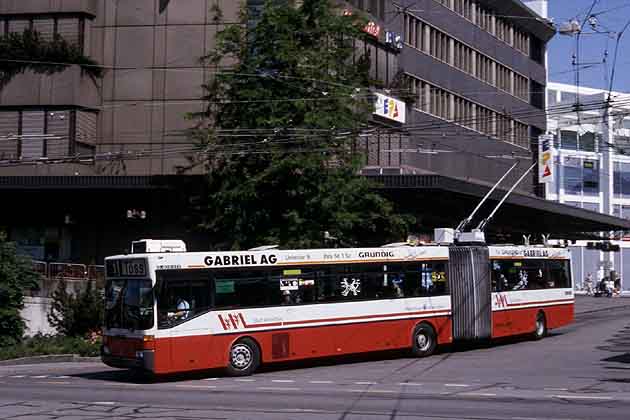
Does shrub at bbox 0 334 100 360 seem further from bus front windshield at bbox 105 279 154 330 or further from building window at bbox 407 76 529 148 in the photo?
building window at bbox 407 76 529 148

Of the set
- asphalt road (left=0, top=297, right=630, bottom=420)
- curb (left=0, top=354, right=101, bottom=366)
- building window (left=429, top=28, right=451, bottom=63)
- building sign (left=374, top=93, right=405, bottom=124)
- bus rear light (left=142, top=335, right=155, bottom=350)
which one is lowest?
curb (left=0, top=354, right=101, bottom=366)

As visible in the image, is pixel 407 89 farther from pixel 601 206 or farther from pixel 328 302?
pixel 601 206

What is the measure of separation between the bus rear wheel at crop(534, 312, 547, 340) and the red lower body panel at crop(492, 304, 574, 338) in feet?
0.44

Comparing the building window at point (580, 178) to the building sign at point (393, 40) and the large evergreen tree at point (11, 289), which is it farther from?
the large evergreen tree at point (11, 289)

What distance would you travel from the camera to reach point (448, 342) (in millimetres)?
25781

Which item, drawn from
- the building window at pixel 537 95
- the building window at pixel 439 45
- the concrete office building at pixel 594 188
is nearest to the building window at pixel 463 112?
the building window at pixel 439 45

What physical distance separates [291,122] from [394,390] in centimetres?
1420

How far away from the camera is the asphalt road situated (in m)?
14.2

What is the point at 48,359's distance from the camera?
28844 millimetres

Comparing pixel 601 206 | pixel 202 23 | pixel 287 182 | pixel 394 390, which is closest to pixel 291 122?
pixel 287 182

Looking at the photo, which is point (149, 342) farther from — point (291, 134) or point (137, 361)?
point (291, 134)

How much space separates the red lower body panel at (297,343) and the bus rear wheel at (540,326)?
4.86 meters

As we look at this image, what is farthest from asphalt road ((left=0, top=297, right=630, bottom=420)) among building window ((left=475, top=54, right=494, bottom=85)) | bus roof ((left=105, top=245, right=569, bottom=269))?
building window ((left=475, top=54, right=494, bottom=85))

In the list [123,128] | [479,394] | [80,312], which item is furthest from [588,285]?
[479,394]
